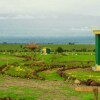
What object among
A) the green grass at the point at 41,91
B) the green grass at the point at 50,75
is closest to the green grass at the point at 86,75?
the green grass at the point at 50,75

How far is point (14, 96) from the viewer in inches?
700

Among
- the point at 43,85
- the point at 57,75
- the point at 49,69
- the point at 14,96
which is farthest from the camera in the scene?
the point at 49,69

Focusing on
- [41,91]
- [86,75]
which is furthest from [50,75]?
[41,91]

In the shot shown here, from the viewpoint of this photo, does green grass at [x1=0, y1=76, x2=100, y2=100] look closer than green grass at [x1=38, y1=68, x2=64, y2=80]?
Yes

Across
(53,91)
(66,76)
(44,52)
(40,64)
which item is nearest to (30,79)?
(66,76)

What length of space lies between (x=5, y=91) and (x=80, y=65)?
17.0 metres

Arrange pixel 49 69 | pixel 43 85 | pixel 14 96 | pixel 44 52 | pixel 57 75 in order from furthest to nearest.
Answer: pixel 44 52 → pixel 49 69 → pixel 57 75 → pixel 43 85 → pixel 14 96

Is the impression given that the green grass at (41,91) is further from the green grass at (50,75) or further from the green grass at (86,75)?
the green grass at (50,75)

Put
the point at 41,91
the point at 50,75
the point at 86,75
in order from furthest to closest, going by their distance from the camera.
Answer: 1. the point at 50,75
2. the point at 86,75
3. the point at 41,91

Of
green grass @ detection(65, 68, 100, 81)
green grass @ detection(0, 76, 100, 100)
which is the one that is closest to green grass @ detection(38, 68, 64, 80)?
green grass @ detection(65, 68, 100, 81)

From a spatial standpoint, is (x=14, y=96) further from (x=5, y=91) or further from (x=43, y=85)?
(x=43, y=85)

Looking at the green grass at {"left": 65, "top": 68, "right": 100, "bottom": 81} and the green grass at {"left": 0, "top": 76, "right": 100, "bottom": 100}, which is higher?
the green grass at {"left": 65, "top": 68, "right": 100, "bottom": 81}

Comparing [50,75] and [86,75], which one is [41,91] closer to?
[86,75]

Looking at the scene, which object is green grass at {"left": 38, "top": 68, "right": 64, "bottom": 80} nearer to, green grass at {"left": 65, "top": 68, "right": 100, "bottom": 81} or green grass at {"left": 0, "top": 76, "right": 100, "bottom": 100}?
green grass at {"left": 65, "top": 68, "right": 100, "bottom": 81}
